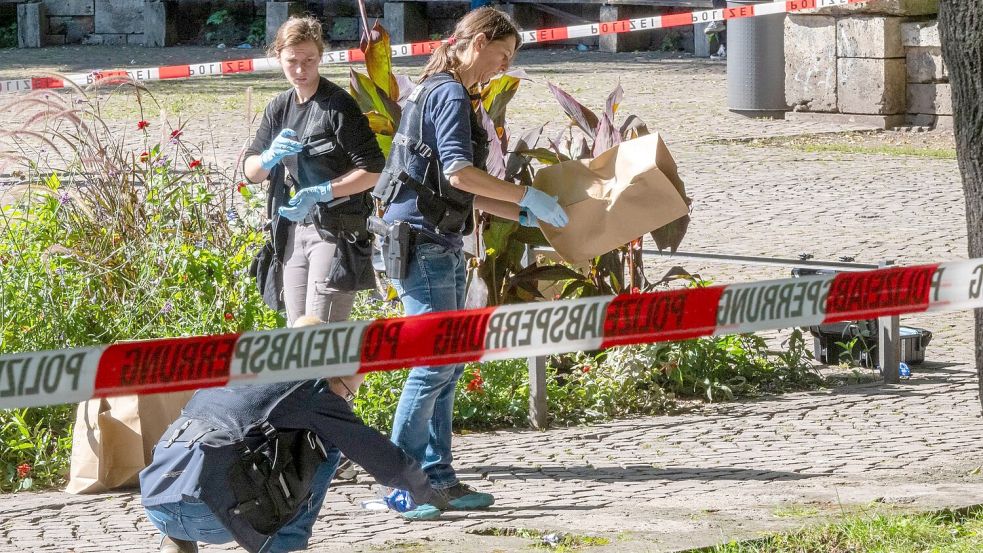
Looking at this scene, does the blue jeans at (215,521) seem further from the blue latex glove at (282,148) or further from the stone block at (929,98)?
the stone block at (929,98)

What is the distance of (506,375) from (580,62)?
15.6 metres

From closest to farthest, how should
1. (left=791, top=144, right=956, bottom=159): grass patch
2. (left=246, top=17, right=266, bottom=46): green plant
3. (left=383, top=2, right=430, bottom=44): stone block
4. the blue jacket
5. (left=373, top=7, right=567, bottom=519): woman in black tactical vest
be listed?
the blue jacket, (left=373, top=7, right=567, bottom=519): woman in black tactical vest, (left=791, top=144, right=956, bottom=159): grass patch, (left=383, top=2, right=430, bottom=44): stone block, (left=246, top=17, right=266, bottom=46): green plant

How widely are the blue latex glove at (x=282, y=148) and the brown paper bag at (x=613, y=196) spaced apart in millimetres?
846

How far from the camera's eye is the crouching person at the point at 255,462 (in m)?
3.91

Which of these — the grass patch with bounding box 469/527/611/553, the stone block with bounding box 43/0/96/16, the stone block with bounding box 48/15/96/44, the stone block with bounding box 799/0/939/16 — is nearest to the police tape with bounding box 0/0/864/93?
the stone block with bounding box 799/0/939/16

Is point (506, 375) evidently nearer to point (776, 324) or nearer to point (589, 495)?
point (589, 495)

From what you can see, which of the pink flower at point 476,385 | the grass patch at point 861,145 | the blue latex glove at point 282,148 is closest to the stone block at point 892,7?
the grass patch at point 861,145

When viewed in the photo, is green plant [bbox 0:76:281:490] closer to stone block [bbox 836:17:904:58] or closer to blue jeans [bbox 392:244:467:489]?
blue jeans [bbox 392:244:467:489]

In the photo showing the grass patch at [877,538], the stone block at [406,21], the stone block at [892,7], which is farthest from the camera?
the stone block at [406,21]

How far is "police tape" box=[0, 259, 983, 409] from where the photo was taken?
349 cm

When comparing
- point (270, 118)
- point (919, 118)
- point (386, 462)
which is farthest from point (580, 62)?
point (386, 462)

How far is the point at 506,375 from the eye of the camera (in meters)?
6.62

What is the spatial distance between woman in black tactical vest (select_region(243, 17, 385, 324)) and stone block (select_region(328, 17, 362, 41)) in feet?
69.7

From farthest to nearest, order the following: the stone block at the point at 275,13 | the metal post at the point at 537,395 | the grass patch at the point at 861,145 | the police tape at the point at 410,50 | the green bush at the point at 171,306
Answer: the stone block at the point at 275,13 < the grass patch at the point at 861,145 < the police tape at the point at 410,50 < the green bush at the point at 171,306 < the metal post at the point at 537,395
